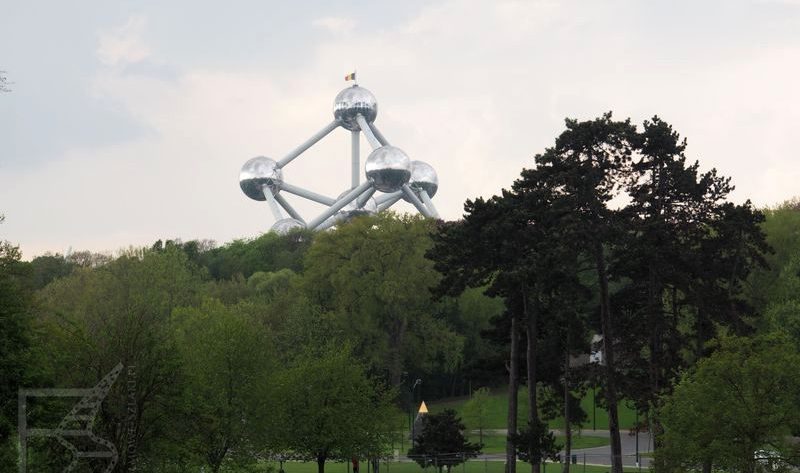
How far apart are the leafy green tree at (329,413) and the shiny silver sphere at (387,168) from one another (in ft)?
237

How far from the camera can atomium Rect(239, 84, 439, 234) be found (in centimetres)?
13225

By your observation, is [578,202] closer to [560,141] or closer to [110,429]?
[560,141]

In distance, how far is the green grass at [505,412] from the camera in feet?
278

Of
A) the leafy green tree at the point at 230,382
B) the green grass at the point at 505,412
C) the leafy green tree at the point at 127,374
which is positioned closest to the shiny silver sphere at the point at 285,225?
the green grass at the point at 505,412

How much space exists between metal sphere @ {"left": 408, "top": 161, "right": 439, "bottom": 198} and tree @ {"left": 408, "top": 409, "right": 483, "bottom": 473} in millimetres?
78528

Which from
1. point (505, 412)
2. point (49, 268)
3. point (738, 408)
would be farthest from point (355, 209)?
point (738, 408)

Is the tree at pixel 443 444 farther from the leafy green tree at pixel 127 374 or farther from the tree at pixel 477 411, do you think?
the leafy green tree at pixel 127 374

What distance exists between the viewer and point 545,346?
56.4 m

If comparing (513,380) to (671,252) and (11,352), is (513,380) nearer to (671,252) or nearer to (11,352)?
(671,252)

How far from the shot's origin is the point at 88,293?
9388cm

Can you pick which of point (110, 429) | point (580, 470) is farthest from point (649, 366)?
point (110, 429)

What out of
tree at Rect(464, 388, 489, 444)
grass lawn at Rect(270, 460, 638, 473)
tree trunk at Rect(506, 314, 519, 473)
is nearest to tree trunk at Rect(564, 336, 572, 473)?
tree trunk at Rect(506, 314, 519, 473)

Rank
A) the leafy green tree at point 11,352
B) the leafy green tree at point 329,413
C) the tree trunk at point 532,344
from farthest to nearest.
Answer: the leafy green tree at point 329,413
the tree trunk at point 532,344
the leafy green tree at point 11,352

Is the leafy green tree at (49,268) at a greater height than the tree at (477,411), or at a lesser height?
greater
